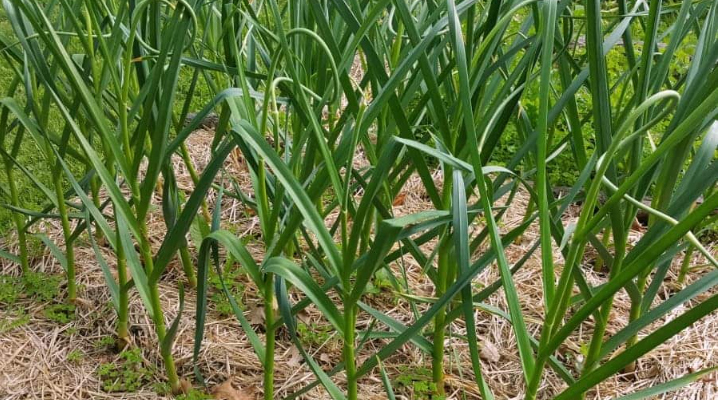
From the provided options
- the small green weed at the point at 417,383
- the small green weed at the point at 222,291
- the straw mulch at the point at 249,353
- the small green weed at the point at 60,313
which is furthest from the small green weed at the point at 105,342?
the small green weed at the point at 417,383

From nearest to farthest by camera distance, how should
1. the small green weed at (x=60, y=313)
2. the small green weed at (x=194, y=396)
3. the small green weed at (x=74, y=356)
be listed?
the small green weed at (x=194, y=396), the small green weed at (x=74, y=356), the small green weed at (x=60, y=313)

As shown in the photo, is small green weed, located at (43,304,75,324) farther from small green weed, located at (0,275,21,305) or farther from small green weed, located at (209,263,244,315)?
small green weed, located at (209,263,244,315)

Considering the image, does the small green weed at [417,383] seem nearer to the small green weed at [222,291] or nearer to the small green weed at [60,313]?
the small green weed at [222,291]

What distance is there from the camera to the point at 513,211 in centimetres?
209

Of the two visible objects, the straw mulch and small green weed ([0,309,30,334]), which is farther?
small green weed ([0,309,30,334])

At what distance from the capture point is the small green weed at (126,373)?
1.37m

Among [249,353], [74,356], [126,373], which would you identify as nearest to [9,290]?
[74,356]

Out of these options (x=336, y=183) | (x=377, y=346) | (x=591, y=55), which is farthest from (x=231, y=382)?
(x=591, y=55)

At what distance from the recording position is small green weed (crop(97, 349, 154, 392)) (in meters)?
1.37

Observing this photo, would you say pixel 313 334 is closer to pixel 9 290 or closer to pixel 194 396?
pixel 194 396

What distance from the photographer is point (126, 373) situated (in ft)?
4.54

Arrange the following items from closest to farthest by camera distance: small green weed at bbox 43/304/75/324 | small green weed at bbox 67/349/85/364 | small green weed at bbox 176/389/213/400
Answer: small green weed at bbox 176/389/213/400
small green weed at bbox 67/349/85/364
small green weed at bbox 43/304/75/324

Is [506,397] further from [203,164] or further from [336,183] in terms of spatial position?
[203,164]

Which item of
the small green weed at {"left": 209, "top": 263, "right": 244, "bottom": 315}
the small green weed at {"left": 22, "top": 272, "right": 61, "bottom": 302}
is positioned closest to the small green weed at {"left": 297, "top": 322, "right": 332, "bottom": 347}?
the small green weed at {"left": 209, "top": 263, "right": 244, "bottom": 315}
